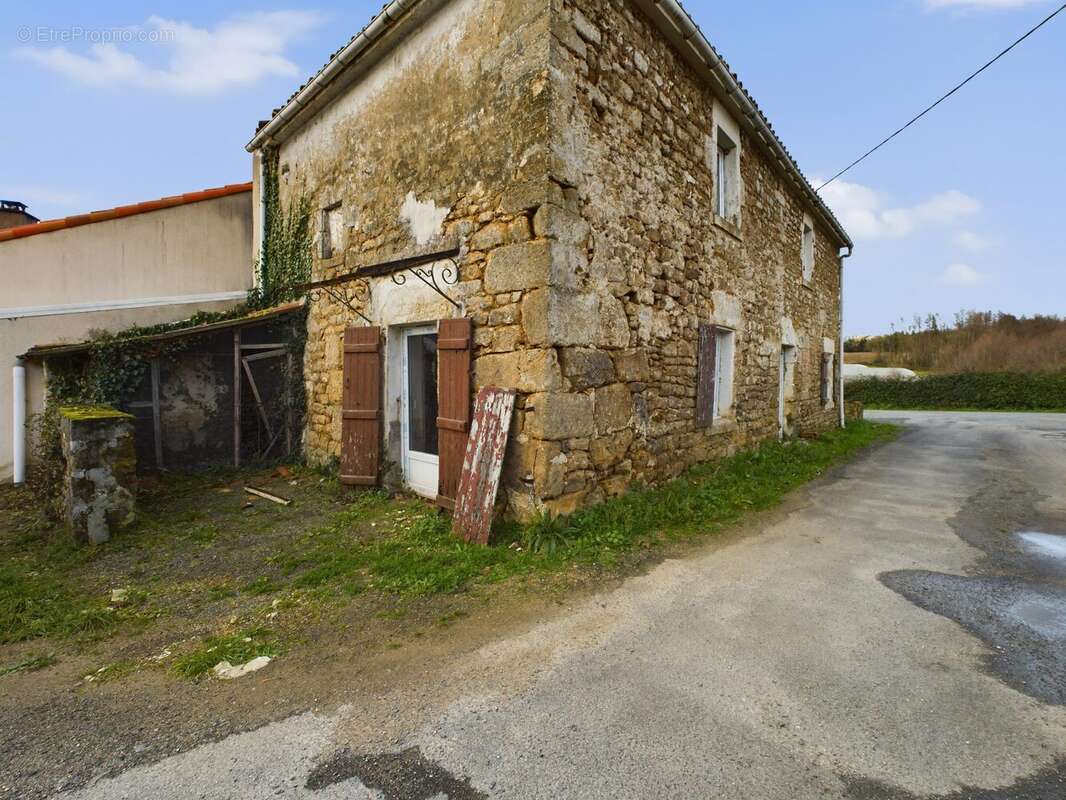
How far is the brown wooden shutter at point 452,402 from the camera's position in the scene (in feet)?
15.8

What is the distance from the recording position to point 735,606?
3203mm

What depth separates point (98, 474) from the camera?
4.64 meters

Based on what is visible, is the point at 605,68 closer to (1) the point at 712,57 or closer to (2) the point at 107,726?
(1) the point at 712,57

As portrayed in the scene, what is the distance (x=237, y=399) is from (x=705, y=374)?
20.8 ft

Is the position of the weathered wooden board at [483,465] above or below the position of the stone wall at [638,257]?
below

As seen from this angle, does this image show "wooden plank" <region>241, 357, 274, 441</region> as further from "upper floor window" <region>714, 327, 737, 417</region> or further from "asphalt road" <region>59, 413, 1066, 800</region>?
"upper floor window" <region>714, 327, 737, 417</region>

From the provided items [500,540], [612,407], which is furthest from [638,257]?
[500,540]

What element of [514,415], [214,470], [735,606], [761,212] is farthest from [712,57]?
[214,470]

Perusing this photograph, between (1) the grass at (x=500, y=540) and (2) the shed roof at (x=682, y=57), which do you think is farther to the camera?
(2) the shed roof at (x=682, y=57)

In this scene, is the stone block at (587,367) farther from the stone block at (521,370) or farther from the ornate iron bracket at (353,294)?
the ornate iron bracket at (353,294)

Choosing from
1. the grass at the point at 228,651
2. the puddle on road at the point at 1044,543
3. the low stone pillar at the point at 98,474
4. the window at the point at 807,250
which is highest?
the window at the point at 807,250

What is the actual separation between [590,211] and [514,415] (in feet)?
6.38

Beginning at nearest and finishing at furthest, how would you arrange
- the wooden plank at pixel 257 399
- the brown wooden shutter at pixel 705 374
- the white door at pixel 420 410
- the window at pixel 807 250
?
the white door at pixel 420 410, the brown wooden shutter at pixel 705 374, the wooden plank at pixel 257 399, the window at pixel 807 250

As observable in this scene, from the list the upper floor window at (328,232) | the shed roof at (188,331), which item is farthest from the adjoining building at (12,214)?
the upper floor window at (328,232)
